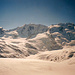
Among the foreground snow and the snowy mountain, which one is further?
the snowy mountain

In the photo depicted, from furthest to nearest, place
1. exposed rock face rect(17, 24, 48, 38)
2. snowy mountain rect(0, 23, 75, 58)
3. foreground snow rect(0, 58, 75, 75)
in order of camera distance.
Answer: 1. exposed rock face rect(17, 24, 48, 38)
2. snowy mountain rect(0, 23, 75, 58)
3. foreground snow rect(0, 58, 75, 75)

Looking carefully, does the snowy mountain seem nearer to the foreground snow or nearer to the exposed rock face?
the exposed rock face

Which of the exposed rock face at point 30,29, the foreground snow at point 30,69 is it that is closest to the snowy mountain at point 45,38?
the exposed rock face at point 30,29

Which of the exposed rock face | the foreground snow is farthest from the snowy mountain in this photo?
the foreground snow

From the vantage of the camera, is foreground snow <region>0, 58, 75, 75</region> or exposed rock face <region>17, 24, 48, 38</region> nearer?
foreground snow <region>0, 58, 75, 75</region>

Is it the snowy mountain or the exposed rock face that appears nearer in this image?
the snowy mountain

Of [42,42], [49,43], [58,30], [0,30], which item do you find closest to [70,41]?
[58,30]

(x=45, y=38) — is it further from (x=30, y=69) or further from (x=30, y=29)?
(x=30, y=69)

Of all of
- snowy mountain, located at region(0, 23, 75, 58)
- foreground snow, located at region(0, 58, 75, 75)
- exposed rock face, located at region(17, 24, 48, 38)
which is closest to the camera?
foreground snow, located at region(0, 58, 75, 75)

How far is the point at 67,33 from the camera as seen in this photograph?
79.8 feet

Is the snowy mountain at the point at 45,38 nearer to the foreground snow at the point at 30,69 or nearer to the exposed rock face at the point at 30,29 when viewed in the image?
the exposed rock face at the point at 30,29

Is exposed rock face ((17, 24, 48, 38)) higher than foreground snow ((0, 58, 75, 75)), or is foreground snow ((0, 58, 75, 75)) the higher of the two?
exposed rock face ((17, 24, 48, 38))

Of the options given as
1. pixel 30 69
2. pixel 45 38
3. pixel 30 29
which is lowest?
pixel 30 69

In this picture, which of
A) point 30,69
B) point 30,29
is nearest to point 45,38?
point 30,29
